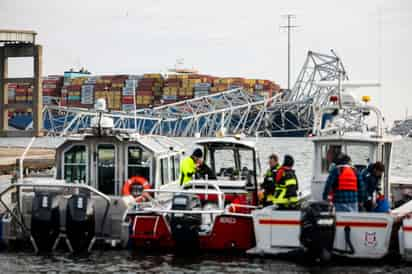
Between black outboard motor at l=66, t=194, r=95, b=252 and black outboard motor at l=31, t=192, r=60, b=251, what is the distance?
0.94ft

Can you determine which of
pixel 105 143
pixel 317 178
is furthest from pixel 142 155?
pixel 317 178

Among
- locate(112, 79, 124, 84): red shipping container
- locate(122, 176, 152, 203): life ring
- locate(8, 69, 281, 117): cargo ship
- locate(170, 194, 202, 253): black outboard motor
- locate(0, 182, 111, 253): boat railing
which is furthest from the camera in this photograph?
locate(112, 79, 124, 84): red shipping container

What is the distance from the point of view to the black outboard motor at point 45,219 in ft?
54.6

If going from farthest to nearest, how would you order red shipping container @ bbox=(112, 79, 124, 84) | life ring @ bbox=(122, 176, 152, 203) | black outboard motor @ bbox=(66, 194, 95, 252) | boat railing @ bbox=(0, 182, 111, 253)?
red shipping container @ bbox=(112, 79, 124, 84)
life ring @ bbox=(122, 176, 152, 203)
boat railing @ bbox=(0, 182, 111, 253)
black outboard motor @ bbox=(66, 194, 95, 252)

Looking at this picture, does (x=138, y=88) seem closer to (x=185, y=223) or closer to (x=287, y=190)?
(x=185, y=223)

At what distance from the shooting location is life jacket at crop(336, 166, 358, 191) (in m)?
15.7

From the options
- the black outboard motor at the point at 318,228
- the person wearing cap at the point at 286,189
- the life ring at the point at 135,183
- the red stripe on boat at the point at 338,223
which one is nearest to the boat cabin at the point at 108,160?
the life ring at the point at 135,183

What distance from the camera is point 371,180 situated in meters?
16.5

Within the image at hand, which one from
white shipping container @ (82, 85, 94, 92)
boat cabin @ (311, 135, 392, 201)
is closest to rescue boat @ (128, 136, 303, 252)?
boat cabin @ (311, 135, 392, 201)

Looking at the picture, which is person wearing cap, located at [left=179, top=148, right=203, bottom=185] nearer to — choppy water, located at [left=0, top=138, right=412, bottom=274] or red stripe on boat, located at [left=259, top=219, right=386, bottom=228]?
choppy water, located at [left=0, top=138, right=412, bottom=274]

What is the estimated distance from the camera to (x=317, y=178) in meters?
17.4

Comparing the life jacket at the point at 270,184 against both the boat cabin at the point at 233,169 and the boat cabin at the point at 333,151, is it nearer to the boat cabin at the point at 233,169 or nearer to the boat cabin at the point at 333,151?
the boat cabin at the point at 333,151

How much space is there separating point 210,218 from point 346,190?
119 inches

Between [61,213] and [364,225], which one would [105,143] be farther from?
[364,225]
